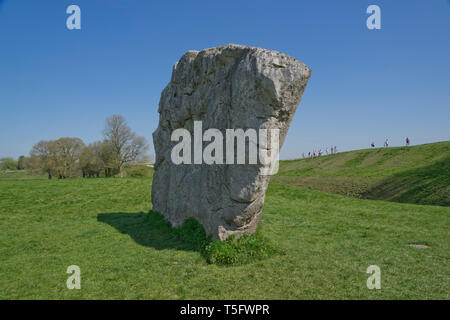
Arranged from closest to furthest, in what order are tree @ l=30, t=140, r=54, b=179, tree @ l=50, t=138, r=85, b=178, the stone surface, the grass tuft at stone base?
the stone surface → the grass tuft at stone base → tree @ l=30, t=140, r=54, b=179 → tree @ l=50, t=138, r=85, b=178

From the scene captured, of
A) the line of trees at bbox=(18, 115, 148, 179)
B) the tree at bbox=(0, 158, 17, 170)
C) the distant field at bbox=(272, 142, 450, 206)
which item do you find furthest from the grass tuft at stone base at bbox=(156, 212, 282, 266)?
the tree at bbox=(0, 158, 17, 170)

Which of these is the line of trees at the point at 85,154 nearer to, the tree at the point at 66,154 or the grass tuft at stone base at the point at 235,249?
the tree at the point at 66,154

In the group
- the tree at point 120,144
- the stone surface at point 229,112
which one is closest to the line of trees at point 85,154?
the tree at point 120,144

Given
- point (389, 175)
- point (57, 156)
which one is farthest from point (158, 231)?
point (57, 156)

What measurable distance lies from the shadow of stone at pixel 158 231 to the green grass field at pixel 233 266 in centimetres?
6

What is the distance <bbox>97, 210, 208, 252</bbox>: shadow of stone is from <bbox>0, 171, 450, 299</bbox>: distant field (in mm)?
69

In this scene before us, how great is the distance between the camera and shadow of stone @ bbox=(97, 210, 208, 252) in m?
10.7

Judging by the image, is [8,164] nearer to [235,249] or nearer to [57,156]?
[57,156]

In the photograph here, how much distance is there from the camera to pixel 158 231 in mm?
13477

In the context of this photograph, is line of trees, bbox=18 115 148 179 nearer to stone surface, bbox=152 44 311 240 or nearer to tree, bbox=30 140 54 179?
tree, bbox=30 140 54 179

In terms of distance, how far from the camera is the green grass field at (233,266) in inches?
278

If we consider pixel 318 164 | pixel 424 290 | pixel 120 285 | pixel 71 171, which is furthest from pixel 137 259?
pixel 71 171

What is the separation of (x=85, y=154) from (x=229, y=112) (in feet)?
144
